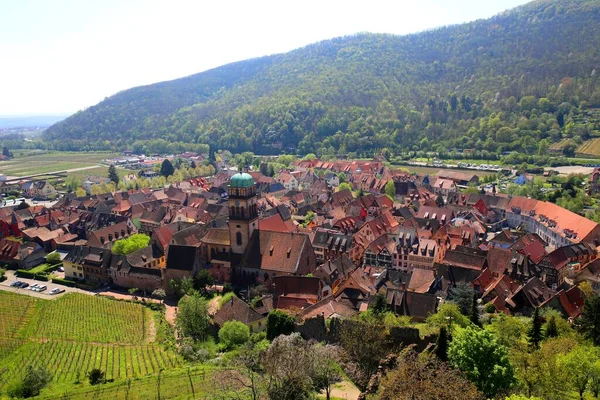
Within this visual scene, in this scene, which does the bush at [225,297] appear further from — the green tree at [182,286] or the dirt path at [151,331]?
the dirt path at [151,331]

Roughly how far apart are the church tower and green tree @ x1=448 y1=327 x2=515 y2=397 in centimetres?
3937

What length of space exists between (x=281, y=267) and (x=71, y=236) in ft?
168

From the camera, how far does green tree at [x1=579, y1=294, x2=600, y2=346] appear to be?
→ 40.7 meters

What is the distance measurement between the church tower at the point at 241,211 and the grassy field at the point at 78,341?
48.9ft

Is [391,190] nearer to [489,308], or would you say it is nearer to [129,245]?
[489,308]

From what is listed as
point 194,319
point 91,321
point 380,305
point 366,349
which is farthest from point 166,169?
point 366,349

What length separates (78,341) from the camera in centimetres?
5156

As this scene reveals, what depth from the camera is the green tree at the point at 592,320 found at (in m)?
40.7

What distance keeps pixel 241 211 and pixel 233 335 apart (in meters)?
21.4

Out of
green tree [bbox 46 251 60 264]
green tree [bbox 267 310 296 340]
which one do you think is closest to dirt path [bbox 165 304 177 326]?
green tree [bbox 267 310 296 340]

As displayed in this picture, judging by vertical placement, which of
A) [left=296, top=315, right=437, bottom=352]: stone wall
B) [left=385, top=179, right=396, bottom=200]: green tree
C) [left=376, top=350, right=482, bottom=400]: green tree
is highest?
[left=376, top=350, right=482, bottom=400]: green tree

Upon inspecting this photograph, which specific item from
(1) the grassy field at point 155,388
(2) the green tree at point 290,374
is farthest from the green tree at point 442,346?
(1) the grassy field at point 155,388

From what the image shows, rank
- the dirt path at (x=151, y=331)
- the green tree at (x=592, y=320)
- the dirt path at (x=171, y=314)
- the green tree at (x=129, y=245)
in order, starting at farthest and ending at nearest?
the green tree at (x=129, y=245) < the dirt path at (x=171, y=314) < the dirt path at (x=151, y=331) < the green tree at (x=592, y=320)

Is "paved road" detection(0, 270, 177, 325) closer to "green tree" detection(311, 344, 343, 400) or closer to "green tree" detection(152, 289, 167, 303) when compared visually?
"green tree" detection(152, 289, 167, 303)
